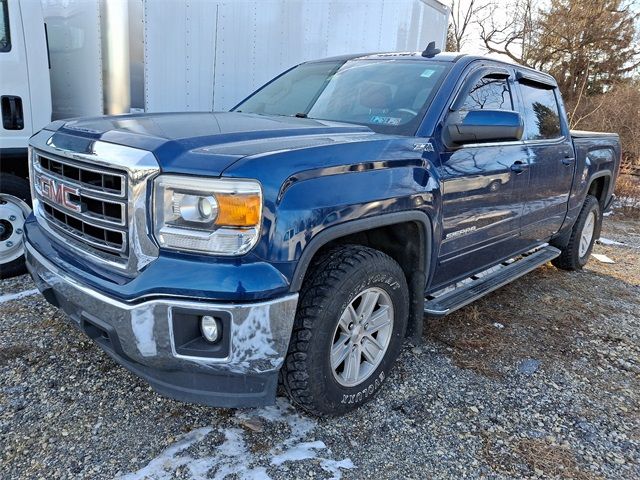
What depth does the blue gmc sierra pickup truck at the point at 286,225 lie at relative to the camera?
6.59ft

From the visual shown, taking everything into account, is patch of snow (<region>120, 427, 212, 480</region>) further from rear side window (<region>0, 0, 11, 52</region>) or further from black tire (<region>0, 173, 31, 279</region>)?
rear side window (<region>0, 0, 11, 52</region>)

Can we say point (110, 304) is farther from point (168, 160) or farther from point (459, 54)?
point (459, 54)

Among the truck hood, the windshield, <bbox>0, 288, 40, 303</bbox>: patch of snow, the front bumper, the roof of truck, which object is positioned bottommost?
<bbox>0, 288, 40, 303</bbox>: patch of snow

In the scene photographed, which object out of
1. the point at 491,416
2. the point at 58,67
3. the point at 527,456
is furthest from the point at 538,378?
the point at 58,67

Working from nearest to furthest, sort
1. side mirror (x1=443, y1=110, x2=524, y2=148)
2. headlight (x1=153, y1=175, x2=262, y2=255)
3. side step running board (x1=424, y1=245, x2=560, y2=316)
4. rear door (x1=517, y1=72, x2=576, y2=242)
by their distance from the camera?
headlight (x1=153, y1=175, x2=262, y2=255)
side mirror (x1=443, y1=110, x2=524, y2=148)
side step running board (x1=424, y1=245, x2=560, y2=316)
rear door (x1=517, y1=72, x2=576, y2=242)

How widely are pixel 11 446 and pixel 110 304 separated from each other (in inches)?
33.9

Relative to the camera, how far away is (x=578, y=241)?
5523 mm

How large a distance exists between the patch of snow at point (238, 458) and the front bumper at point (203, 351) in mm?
305

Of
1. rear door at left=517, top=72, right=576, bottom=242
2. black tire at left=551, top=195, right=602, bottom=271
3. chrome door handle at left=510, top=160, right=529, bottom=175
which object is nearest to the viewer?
chrome door handle at left=510, top=160, right=529, bottom=175

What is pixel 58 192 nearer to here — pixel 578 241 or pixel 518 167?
pixel 518 167

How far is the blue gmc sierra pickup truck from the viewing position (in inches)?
79.0

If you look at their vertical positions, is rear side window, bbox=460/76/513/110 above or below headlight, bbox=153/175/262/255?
above

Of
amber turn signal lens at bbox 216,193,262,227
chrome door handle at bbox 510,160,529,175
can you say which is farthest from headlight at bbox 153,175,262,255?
chrome door handle at bbox 510,160,529,175

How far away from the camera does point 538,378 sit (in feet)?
10.7
